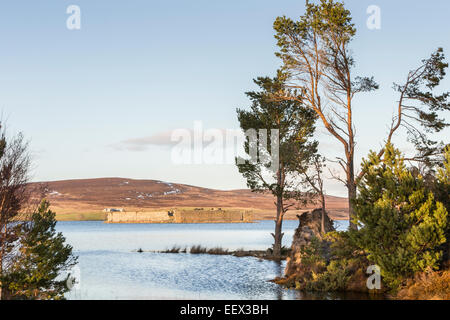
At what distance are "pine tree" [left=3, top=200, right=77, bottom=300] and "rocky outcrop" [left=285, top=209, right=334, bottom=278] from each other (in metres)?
13.3

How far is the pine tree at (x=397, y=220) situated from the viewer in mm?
19344

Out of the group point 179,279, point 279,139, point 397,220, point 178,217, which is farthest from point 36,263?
point 178,217

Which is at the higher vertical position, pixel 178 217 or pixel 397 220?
pixel 397 220

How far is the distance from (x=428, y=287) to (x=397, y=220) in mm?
3221

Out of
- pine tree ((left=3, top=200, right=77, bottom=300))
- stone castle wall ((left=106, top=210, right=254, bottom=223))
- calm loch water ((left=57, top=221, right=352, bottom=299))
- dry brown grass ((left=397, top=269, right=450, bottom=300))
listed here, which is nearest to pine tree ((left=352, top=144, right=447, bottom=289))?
dry brown grass ((left=397, top=269, right=450, bottom=300))

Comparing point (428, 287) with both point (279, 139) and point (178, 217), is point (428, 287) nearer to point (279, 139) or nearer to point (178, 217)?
point (279, 139)

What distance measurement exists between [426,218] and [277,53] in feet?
52.0

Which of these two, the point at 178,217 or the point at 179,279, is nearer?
the point at 179,279

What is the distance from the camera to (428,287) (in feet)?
60.1

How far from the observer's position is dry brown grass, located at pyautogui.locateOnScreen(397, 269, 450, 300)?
1784 centimetres

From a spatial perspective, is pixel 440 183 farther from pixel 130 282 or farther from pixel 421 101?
pixel 130 282

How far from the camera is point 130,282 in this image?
92.6ft

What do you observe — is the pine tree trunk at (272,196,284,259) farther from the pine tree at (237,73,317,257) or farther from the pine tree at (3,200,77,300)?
the pine tree at (3,200,77,300)
